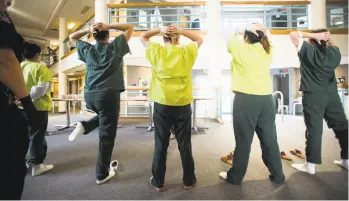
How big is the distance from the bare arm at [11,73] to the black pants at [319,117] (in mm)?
1811

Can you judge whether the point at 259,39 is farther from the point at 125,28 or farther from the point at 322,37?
the point at 125,28

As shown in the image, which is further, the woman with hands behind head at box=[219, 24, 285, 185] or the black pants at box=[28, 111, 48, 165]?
the black pants at box=[28, 111, 48, 165]

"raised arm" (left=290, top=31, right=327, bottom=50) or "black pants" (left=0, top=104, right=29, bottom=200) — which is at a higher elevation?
"raised arm" (left=290, top=31, right=327, bottom=50)

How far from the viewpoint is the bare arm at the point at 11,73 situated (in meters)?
0.63

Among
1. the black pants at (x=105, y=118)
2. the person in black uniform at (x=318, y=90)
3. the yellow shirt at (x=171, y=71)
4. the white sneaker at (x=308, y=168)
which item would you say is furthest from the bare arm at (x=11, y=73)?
the white sneaker at (x=308, y=168)

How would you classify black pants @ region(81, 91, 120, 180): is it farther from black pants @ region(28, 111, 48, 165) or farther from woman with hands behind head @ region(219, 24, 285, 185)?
woman with hands behind head @ region(219, 24, 285, 185)

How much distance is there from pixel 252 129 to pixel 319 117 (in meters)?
0.59

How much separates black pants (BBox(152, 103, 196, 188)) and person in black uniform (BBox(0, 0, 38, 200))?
0.71 metres

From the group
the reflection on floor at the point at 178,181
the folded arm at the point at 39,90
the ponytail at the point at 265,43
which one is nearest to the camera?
the reflection on floor at the point at 178,181

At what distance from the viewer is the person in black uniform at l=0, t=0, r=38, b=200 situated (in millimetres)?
630

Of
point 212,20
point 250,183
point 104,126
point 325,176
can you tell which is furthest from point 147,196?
point 212,20

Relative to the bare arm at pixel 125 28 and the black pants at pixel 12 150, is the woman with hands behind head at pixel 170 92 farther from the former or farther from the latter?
the black pants at pixel 12 150

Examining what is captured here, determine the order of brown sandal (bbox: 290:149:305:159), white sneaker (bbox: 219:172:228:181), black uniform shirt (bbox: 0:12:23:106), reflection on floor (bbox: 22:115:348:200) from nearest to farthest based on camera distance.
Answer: black uniform shirt (bbox: 0:12:23:106), reflection on floor (bbox: 22:115:348:200), white sneaker (bbox: 219:172:228:181), brown sandal (bbox: 290:149:305:159)

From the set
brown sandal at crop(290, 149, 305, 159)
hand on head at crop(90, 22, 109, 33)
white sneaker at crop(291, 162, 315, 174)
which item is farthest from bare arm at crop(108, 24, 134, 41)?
brown sandal at crop(290, 149, 305, 159)
